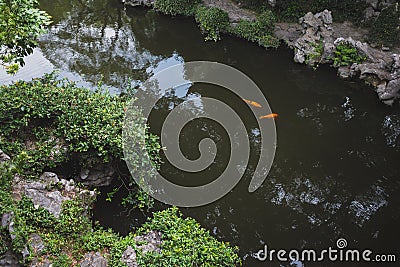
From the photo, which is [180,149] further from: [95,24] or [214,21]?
[95,24]

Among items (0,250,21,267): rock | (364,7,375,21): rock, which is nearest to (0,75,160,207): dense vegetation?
(0,250,21,267): rock

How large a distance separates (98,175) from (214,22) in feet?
24.9

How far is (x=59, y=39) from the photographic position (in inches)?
504

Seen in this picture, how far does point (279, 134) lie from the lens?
29.5 ft

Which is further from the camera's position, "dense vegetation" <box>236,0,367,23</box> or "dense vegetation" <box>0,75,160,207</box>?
"dense vegetation" <box>236,0,367,23</box>

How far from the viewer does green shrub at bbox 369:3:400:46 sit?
453 inches

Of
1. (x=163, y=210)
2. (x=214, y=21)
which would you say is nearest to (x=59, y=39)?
(x=214, y=21)

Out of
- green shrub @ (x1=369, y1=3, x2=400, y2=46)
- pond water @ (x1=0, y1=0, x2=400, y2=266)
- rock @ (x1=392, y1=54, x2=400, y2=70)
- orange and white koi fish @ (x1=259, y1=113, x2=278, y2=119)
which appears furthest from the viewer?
green shrub @ (x1=369, y1=3, x2=400, y2=46)

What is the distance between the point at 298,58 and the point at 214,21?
118 inches

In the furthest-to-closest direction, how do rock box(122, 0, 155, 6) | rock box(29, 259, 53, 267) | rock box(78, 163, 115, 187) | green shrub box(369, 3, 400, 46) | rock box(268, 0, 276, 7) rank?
rock box(122, 0, 155, 6)
rock box(268, 0, 276, 7)
green shrub box(369, 3, 400, 46)
rock box(78, 163, 115, 187)
rock box(29, 259, 53, 267)

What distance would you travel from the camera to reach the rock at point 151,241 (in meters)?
5.62

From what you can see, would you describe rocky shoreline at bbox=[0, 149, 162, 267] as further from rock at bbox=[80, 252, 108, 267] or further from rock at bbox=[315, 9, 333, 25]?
rock at bbox=[315, 9, 333, 25]

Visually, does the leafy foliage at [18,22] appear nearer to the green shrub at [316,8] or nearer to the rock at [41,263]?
the rock at [41,263]

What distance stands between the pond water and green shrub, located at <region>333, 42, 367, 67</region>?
0.37 metres
